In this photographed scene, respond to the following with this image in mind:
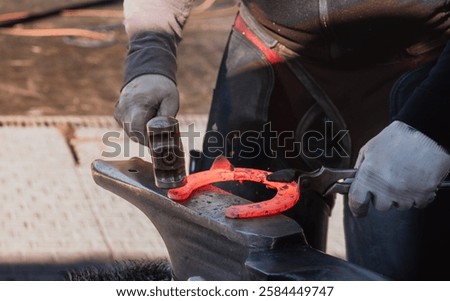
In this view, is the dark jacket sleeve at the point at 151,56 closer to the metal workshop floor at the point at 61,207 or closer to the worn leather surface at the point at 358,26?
the worn leather surface at the point at 358,26

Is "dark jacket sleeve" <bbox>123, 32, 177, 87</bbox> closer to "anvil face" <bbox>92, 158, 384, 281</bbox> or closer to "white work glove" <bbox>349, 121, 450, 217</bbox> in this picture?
"anvil face" <bbox>92, 158, 384, 281</bbox>

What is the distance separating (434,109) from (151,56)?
0.92 m

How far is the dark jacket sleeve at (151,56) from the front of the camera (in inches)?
112

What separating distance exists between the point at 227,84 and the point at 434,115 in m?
0.83

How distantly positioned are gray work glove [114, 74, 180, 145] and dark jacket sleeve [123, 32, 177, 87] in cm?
2

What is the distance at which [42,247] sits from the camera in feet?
14.1

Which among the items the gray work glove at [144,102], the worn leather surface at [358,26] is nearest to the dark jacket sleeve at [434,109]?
the worn leather surface at [358,26]

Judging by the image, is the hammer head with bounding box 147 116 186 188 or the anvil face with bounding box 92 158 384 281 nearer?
the anvil face with bounding box 92 158 384 281

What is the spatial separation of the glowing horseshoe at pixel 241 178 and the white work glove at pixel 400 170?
0.54 ft

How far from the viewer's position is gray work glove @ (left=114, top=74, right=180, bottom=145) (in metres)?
2.78

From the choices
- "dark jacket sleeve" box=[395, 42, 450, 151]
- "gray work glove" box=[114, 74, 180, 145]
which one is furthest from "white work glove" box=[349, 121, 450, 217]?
"gray work glove" box=[114, 74, 180, 145]

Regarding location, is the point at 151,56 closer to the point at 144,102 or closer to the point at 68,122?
the point at 144,102

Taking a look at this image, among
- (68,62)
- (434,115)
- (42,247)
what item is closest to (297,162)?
(434,115)

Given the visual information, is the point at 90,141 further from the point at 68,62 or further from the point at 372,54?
the point at 372,54
